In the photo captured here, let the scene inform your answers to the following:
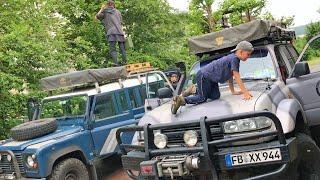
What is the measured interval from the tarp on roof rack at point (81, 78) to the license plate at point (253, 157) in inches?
167

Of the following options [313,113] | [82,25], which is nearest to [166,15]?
[82,25]

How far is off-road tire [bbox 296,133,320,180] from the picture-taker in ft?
15.8

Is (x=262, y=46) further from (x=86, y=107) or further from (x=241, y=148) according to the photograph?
(x=86, y=107)

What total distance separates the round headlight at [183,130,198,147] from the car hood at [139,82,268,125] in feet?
0.96

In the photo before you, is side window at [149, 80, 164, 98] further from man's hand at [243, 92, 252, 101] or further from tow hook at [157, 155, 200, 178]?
tow hook at [157, 155, 200, 178]

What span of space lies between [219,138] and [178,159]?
0.50 meters

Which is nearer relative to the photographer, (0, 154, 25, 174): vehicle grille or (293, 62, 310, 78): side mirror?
(293, 62, 310, 78): side mirror

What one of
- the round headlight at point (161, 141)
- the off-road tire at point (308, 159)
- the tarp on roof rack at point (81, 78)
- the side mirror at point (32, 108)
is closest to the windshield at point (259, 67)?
the off-road tire at point (308, 159)

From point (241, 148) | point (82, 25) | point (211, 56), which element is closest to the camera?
point (241, 148)

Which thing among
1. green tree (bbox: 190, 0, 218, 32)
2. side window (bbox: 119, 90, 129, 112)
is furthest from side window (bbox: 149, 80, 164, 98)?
green tree (bbox: 190, 0, 218, 32)

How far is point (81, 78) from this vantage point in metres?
8.00

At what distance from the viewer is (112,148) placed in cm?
794

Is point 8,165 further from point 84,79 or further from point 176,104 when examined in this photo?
point 176,104

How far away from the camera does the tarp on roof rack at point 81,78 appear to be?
800 centimetres
